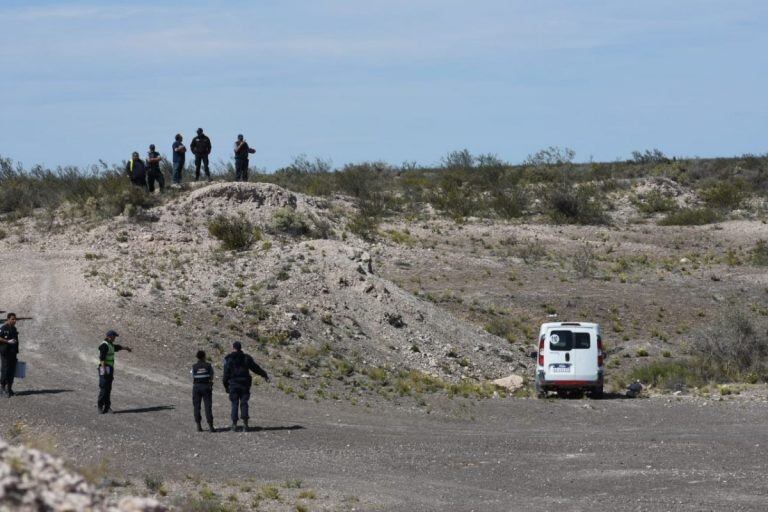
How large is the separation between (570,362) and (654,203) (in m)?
32.9

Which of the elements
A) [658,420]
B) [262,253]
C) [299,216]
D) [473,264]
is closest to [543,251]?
[473,264]

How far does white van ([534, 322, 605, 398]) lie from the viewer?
25516mm

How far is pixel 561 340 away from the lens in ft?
85.0

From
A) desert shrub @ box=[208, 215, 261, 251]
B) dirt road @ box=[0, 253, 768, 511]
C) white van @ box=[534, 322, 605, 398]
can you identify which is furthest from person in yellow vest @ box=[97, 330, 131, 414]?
desert shrub @ box=[208, 215, 261, 251]

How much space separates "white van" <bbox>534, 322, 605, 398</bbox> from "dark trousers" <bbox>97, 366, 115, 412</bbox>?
391 inches

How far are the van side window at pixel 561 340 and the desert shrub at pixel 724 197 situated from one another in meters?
33.8

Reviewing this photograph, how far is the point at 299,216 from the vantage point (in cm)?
3712

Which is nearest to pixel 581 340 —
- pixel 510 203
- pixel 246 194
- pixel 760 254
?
pixel 246 194

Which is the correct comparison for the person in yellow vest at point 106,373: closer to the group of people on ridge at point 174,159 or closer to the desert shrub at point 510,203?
the group of people on ridge at point 174,159

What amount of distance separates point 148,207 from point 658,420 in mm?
19733

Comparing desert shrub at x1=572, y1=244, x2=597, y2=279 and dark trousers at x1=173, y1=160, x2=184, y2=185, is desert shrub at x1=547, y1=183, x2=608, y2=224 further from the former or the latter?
dark trousers at x1=173, y1=160, x2=184, y2=185

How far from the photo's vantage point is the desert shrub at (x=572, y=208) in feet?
172

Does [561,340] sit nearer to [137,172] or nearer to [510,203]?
[137,172]

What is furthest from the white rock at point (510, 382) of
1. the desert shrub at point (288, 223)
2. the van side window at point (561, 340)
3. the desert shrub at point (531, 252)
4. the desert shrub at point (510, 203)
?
the desert shrub at point (510, 203)
